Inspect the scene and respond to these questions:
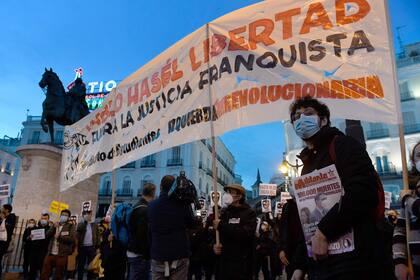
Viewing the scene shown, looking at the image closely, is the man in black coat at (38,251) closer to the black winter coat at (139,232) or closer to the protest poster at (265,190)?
the black winter coat at (139,232)

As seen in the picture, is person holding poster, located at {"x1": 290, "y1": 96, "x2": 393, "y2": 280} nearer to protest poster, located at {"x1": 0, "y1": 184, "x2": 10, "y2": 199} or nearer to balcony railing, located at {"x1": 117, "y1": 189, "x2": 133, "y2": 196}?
protest poster, located at {"x1": 0, "y1": 184, "x2": 10, "y2": 199}

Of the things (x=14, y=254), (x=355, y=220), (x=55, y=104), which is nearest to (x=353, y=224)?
(x=355, y=220)

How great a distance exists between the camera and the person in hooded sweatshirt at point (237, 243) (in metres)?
4.69

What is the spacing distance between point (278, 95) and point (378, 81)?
1062mm

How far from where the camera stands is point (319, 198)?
228 cm

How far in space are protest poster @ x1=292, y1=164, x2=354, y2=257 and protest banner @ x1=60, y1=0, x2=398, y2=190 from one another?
1.53 m

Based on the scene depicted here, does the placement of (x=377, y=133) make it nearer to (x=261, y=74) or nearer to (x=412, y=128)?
(x=412, y=128)

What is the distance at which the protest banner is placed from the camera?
373 centimetres

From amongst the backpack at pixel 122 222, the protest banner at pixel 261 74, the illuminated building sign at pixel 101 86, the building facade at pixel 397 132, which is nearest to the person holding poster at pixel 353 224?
the protest banner at pixel 261 74

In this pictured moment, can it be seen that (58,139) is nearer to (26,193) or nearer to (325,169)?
(26,193)

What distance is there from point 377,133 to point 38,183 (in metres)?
35.8

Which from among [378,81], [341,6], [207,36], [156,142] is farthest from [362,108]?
[156,142]

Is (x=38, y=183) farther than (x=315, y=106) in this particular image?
Yes

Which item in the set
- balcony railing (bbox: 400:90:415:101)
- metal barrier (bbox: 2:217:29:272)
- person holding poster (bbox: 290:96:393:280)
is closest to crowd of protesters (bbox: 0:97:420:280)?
person holding poster (bbox: 290:96:393:280)
